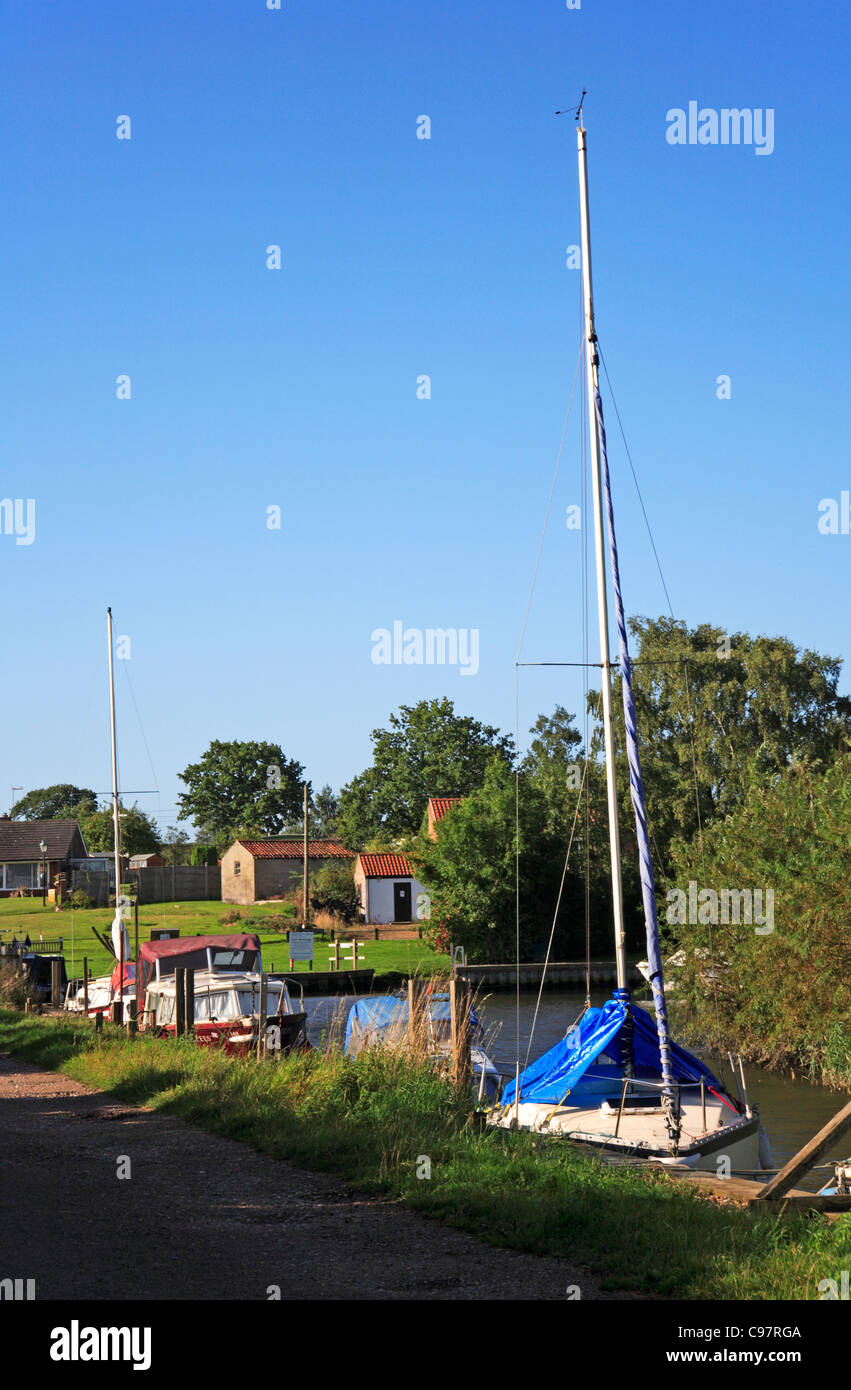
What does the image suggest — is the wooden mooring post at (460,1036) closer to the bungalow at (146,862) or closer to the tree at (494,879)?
the tree at (494,879)

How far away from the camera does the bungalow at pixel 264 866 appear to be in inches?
3492

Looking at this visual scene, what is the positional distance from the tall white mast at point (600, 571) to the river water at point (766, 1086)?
2.78 m

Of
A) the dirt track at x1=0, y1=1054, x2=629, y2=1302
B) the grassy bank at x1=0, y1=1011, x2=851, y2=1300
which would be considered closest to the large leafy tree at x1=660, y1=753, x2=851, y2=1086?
the grassy bank at x1=0, y1=1011, x2=851, y2=1300

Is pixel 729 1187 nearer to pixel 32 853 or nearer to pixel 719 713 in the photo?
pixel 719 713

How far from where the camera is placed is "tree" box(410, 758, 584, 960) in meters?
60.2

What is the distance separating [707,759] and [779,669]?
5.83 m

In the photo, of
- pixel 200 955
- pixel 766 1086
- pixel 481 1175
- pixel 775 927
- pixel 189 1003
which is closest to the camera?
pixel 481 1175

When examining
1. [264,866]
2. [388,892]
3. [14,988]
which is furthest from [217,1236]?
[264,866]

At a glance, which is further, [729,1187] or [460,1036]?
[460,1036]

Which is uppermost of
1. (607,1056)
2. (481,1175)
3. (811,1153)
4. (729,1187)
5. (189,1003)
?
(811,1153)

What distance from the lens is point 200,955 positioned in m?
34.0

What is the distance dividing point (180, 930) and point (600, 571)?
155ft
